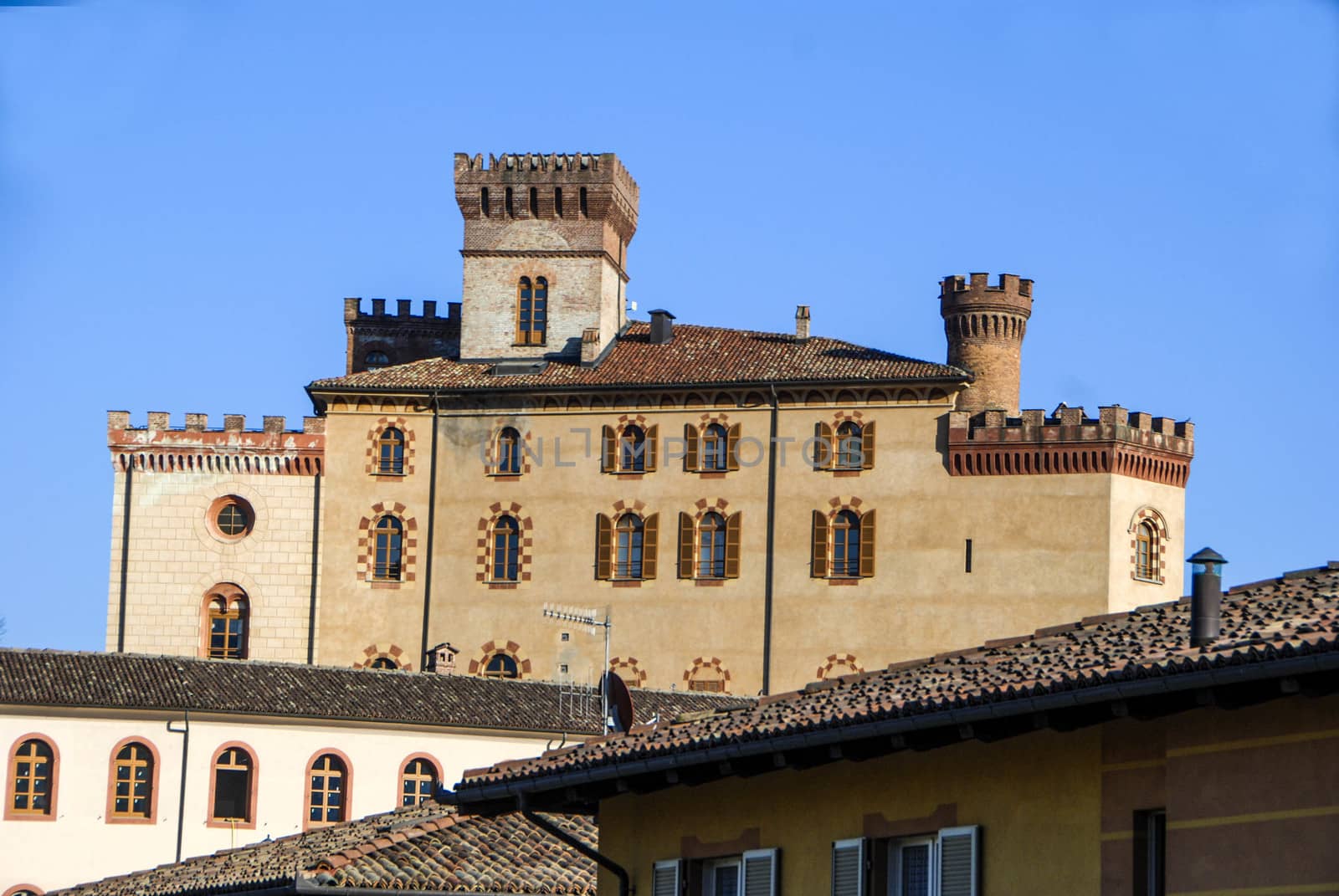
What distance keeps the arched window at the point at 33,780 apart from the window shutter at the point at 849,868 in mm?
39855

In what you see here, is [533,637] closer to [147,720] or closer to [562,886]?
[147,720]

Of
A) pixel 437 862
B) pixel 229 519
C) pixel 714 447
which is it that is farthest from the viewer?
pixel 229 519

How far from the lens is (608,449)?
70.4 meters

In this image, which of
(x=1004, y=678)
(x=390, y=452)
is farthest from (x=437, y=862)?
(x=390, y=452)

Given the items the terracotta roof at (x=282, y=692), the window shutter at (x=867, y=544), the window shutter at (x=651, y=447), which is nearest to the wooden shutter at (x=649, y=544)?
the window shutter at (x=651, y=447)

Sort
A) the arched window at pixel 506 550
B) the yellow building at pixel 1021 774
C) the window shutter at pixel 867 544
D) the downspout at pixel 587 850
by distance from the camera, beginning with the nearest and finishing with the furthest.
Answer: the yellow building at pixel 1021 774, the downspout at pixel 587 850, the window shutter at pixel 867 544, the arched window at pixel 506 550

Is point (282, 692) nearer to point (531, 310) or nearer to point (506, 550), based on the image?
point (506, 550)

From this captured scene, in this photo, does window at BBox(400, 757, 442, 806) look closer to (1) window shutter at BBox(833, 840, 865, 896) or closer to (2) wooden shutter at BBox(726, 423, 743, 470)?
(2) wooden shutter at BBox(726, 423, 743, 470)

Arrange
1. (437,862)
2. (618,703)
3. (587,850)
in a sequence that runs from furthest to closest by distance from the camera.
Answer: (437,862) → (618,703) → (587,850)

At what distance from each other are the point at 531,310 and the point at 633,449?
6960 mm

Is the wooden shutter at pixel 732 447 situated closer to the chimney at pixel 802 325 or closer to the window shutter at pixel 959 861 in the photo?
the chimney at pixel 802 325

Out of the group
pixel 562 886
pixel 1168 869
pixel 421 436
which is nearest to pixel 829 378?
pixel 421 436

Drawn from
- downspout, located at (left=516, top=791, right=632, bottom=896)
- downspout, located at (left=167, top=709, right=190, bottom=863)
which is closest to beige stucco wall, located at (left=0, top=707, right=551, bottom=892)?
downspout, located at (left=167, top=709, right=190, bottom=863)

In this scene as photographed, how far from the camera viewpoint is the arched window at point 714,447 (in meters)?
69.6
